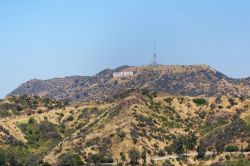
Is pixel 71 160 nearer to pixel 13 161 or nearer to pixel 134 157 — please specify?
pixel 134 157

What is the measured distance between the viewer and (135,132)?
491 feet

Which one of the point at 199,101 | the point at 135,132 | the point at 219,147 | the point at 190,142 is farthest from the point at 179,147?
the point at 199,101

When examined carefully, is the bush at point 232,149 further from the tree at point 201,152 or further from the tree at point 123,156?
the tree at point 123,156

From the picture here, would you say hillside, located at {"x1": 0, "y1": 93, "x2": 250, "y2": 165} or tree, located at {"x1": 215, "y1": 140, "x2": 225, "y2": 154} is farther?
hillside, located at {"x1": 0, "y1": 93, "x2": 250, "y2": 165}

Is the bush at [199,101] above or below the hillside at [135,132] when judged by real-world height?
above

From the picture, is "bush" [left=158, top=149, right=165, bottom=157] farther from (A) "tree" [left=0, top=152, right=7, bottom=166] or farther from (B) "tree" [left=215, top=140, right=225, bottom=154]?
(A) "tree" [left=0, top=152, right=7, bottom=166]

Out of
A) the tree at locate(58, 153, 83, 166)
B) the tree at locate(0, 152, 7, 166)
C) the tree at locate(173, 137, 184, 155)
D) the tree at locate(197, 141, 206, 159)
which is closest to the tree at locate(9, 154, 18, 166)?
the tree at locate(0, 152, 7, 166)

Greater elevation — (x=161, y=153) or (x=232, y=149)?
(x=232, y=149)

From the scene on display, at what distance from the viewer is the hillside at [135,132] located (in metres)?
139

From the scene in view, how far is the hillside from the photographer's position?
139 m

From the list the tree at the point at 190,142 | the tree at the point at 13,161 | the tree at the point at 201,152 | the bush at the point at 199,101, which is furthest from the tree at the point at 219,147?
the tree at the point at 13,161

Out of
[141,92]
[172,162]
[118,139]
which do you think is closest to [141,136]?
[118,139]

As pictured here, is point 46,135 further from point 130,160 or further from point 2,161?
point 130,160

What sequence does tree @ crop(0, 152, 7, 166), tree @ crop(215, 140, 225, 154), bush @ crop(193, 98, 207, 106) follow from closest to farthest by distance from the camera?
tree @ crop(215, 140, 225, 154), tree @ crop(0, 152, 7, 166), bush @ crop(193, 98, 207, 106)
